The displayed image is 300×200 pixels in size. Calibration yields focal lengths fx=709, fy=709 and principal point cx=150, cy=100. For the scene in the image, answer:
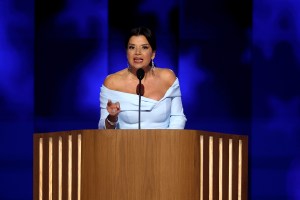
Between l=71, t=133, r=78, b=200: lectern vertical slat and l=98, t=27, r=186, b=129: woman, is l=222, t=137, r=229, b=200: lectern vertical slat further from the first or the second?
l=98, t=27, r=186, b=129: woman

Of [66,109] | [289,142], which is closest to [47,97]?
[66,109]

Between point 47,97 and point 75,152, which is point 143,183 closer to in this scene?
point 75,152

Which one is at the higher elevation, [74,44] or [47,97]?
[74,44]

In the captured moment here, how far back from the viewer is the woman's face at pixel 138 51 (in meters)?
3.64

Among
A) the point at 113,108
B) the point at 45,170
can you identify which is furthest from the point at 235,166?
the point at 45,170

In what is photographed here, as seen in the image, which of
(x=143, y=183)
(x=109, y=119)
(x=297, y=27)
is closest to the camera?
(x=143, y=183)

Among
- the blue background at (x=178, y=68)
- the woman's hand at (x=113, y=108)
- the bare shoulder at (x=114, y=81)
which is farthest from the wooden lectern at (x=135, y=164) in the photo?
the blue background at (x=178, y=68)

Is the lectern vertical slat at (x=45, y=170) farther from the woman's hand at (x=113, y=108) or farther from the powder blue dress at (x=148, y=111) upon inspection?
the powder blue dress at (x=148, y=111)

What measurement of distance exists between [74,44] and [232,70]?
99cm

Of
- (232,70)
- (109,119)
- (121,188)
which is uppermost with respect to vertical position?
(232,70)

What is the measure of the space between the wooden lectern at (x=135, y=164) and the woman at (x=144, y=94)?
0.71 metres

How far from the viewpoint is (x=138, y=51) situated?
364cm

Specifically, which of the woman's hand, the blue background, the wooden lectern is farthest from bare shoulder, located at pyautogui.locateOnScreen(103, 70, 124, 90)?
the wooden lectern

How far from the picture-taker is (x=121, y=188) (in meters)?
2.80
